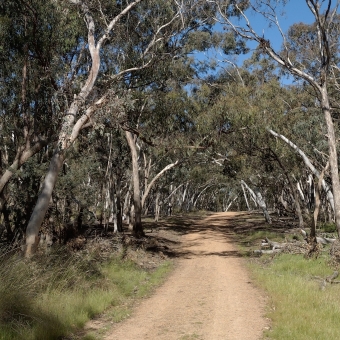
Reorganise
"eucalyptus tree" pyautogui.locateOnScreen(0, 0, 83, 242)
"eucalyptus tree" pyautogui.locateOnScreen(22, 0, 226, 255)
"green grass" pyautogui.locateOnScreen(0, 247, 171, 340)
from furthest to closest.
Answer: "eucalyptus tree" pyautogui.locateOnScreen(0, 0, 83, 242) → "eucalyptus tree" pyautogui.locateOnScreen(22, 0, 226, 255) → "green grass" pyautogui.locateOnScreen(0, 247, 171, 340)

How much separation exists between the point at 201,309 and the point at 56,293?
8.38 ft

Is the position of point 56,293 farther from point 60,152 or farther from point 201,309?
point 60,152

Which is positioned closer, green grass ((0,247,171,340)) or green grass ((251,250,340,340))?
green grass ((0,247,171,340))

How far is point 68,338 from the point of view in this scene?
6.11 meters

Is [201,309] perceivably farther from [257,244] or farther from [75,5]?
[257,244]

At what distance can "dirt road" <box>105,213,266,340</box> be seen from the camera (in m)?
6.46

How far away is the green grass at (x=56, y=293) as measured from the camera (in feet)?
19.2

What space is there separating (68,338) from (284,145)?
16.5 metres

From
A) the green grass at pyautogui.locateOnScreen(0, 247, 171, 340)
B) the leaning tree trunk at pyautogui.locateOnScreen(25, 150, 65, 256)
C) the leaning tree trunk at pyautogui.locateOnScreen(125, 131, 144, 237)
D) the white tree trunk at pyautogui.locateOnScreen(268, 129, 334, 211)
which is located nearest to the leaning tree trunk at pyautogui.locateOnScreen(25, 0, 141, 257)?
the leaning tree trunk at pyautogui.locateOnScreen(25, 150, 65, 256)

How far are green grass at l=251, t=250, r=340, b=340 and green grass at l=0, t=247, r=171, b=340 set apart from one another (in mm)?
2634

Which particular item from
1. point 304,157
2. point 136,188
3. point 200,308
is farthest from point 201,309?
point 304,157

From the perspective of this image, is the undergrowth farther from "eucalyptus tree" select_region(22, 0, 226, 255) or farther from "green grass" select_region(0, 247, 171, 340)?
"eucalyptus tree" select_region(22, 0, 226, 255)

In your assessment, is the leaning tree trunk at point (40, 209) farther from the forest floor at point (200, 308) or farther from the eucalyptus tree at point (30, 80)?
the forest floor at point (200, 308)

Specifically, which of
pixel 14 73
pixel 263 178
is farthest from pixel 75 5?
pixel 263 178
